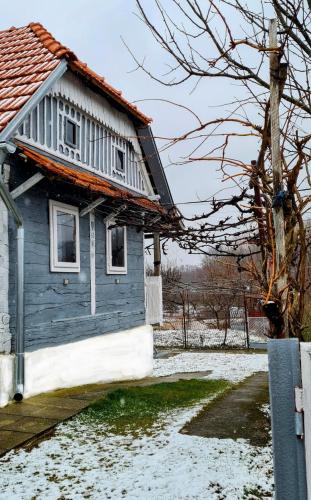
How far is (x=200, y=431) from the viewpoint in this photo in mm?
5305

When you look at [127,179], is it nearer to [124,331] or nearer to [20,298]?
[124,331]

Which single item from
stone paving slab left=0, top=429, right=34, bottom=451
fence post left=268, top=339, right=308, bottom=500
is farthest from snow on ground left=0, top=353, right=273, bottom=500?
fence post left=268, top=339, right=308, bottom=500

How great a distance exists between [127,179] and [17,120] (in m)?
5.14

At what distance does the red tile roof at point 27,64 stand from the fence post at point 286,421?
5.47 metres

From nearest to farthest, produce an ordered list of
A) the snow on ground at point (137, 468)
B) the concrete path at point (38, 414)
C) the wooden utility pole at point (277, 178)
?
the wooden utility pole at point (277, 178), the snow on ground at point (137, 468), the concrete path at point (38, 414)

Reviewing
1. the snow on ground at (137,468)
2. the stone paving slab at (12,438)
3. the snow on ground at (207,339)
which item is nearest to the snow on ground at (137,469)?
the snow on ground at (137,468)

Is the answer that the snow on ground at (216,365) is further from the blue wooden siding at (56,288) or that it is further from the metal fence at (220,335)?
the metal fence at (220,335)

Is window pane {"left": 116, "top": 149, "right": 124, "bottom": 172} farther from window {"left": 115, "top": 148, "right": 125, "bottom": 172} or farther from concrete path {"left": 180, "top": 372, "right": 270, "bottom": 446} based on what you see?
concrete path {"left": 180, "top": 372, "right": 270, "bottom": 446}

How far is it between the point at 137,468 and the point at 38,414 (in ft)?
7.65

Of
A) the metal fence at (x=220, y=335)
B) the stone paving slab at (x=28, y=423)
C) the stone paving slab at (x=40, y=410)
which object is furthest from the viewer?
the metal fence at (x=220, y=335)

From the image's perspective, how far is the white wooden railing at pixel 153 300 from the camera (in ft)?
39.3

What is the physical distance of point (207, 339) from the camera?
69.1 feet

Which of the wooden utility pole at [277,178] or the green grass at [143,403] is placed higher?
the wooden utility pole at [277,178]

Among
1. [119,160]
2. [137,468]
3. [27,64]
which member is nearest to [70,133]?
[27,64]
